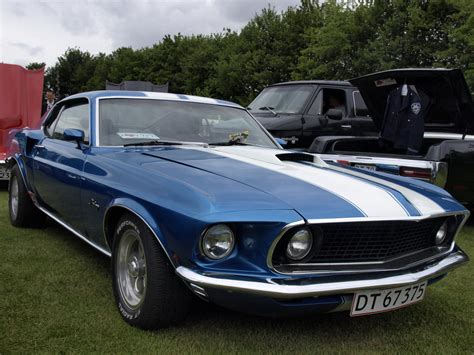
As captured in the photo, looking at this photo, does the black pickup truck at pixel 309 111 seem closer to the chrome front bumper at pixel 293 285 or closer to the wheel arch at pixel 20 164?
the wheel arch at pixel 20 164

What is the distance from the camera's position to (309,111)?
771cm

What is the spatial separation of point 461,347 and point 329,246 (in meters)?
1.01

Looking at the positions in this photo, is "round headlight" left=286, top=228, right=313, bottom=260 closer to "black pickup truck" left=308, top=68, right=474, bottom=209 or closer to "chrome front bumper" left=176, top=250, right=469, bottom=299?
"chrome front bumper" left=176, top=250, right=469, bottom=299

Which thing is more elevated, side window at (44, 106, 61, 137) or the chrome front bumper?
side window at (44, 106, 61, 137)

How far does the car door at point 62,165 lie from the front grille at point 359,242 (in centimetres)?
185

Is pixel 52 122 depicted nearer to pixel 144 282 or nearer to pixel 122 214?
pixel 122 214

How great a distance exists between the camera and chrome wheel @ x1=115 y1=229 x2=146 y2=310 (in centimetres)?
274

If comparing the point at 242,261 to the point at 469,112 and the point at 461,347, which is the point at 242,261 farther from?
the point at 469,112

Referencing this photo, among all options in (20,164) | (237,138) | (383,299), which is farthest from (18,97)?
(383,299)

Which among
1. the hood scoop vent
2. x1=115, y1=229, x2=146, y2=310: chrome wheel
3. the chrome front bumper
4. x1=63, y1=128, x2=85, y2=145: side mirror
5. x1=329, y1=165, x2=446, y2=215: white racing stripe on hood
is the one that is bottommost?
x1=115, y1=229, x2=146, y2=310: chrome wheel

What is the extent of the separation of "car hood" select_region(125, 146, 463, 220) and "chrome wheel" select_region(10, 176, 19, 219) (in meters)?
2.47

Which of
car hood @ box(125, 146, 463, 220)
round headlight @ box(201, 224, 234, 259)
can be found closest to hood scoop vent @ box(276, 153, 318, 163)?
car hood @ box(125, 146, 463, 220)

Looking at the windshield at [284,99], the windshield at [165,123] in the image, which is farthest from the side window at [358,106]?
the windshield at [165,123]

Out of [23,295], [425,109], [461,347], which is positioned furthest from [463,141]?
[23,295]
